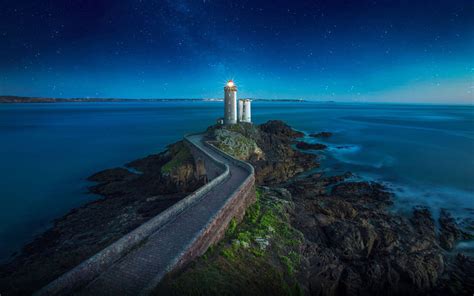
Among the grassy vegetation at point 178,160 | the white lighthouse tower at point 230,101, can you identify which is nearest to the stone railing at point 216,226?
the grassy vegetation at point 178,160

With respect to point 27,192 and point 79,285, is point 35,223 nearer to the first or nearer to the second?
point 27,192

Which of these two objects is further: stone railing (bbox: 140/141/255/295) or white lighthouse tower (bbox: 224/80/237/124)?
white lighthouse tower (bbox: 224/80/237/124)

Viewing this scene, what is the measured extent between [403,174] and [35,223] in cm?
2796

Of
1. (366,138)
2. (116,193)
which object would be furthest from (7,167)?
(366,138)

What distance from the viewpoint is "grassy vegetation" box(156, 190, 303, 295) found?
7.38m

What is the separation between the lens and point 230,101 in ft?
102

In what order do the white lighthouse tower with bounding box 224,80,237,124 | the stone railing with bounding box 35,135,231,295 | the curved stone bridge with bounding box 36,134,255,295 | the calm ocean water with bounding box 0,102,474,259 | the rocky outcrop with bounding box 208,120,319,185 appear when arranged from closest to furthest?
the stone railing with bounding box 35,135,231,295 → the curved stone bridge with bounding box 36,134,255,295 → the calm ocean water with bounding box 0,102,474,259 → the rocky outcrop with bounding box 208,120,319,185 → the white lighthouse tower with bounding box 224,80,237,124

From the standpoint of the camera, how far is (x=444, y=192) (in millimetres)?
20281

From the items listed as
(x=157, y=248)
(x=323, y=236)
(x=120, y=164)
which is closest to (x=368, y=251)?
(x=323, y=236)

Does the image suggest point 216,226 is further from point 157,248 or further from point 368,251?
point 368,251

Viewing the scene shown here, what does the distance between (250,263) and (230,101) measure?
921 inches

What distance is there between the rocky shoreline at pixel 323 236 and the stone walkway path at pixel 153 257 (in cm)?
67

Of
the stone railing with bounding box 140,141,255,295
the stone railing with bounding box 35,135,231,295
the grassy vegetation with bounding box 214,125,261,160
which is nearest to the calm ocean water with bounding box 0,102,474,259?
the grassy vegetation with bounding box 214,125,261,160

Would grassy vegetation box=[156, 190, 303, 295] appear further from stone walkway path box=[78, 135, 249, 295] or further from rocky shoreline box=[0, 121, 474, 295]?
stone walkway path box=[78, 135, 249, 295]
